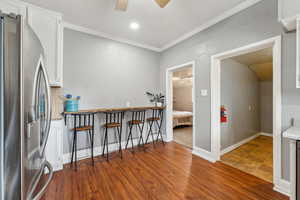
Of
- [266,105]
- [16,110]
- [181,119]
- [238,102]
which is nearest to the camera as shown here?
[16,110]

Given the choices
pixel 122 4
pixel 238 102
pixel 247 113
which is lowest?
pixel 247 113

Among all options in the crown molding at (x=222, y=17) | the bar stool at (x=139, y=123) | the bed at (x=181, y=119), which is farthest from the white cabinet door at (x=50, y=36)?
the bed at (x=181, y=119)

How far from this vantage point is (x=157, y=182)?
1.95m

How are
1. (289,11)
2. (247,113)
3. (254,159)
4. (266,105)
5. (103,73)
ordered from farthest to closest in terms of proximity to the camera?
(266,105) → (247,113) → (103,73) → (254,159) → (289,11)

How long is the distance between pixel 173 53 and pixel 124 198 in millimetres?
3409

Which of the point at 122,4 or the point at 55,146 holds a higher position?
the point at 122,4

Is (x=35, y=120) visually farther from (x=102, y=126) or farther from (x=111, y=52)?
(x=111, y=52)

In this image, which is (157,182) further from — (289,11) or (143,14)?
(143,14)

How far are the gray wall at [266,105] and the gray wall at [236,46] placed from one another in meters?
3.30

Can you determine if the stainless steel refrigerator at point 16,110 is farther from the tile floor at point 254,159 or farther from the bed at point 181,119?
the bed at point 181,119

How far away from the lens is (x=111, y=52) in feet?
10.3

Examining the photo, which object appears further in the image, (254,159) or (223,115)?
(223,115)

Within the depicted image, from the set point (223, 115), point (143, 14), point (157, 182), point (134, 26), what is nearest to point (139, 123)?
point (157, 182)

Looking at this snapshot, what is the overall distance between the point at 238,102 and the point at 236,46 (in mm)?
1891
